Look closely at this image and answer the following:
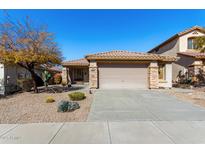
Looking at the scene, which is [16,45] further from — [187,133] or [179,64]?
[179,64]

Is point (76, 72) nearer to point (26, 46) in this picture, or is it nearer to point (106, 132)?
point (26, 46)

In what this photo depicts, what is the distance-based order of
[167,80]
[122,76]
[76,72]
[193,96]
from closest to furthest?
[193,96], [122,76], [167,80], [76,72]

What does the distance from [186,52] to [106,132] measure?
19462 millimetres

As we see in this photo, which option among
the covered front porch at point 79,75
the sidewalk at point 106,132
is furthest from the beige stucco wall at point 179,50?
the sidewalk at point 106,132

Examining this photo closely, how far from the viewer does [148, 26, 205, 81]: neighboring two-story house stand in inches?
664

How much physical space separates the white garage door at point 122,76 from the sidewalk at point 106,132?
369 inches

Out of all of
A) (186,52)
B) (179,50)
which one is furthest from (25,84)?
(186,52)

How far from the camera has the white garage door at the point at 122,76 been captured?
1443cm

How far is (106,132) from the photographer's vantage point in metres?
4.30

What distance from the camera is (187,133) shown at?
13.9ft
